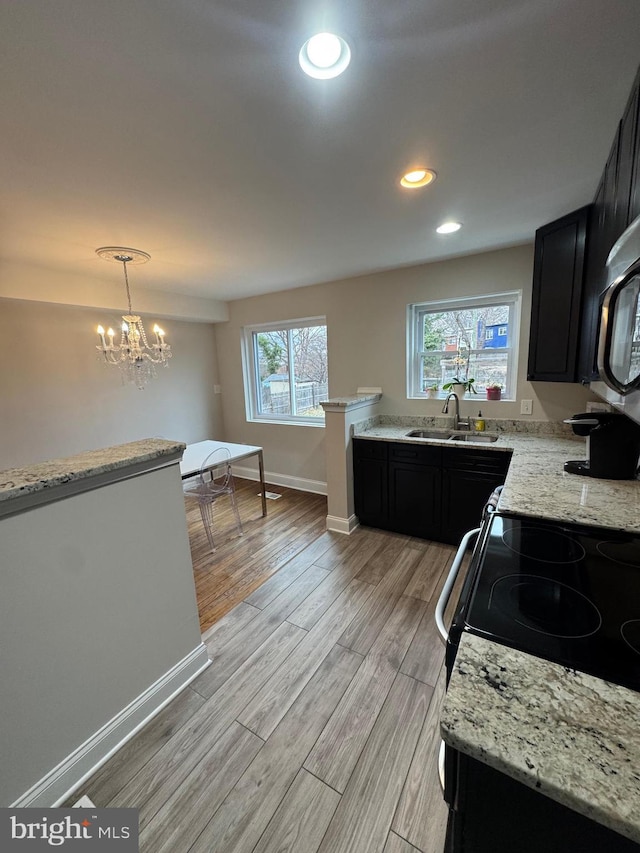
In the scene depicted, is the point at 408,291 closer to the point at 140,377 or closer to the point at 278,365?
the point at 278,365

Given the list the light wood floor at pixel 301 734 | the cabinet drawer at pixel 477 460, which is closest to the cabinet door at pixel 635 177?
the cabinet drawer at pixel 477 460

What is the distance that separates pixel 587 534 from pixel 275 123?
6.36ft

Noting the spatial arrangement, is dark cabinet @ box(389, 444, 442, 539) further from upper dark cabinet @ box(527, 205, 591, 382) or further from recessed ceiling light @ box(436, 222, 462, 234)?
recessed ceiling light @ box(436, 222, 462, 234)

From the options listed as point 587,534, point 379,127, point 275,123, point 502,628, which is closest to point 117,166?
point 275,123

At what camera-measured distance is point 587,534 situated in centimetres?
124

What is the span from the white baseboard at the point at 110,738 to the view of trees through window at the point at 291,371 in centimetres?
283

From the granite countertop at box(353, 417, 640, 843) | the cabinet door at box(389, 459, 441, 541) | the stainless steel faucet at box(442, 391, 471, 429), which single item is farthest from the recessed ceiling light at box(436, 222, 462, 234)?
the granite countertop at box(353, 417, 640, 843)

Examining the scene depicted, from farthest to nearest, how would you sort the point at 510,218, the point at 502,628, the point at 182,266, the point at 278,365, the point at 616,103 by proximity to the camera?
1. the point at 278,365
2. the point at 182,266
3. the point at 510,218
4. the point at 616,103
5. the point at 502,628

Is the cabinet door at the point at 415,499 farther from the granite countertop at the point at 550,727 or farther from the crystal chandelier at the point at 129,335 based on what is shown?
the crystal chandelier at the point at 129,335

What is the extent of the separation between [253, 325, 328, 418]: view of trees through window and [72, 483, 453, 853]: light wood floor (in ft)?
7.70

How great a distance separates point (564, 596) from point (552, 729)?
0.45 meters

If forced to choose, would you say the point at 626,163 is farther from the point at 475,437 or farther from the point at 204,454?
the point at 204,454

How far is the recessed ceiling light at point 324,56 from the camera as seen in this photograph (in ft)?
3.12

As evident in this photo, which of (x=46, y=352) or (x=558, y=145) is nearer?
(x=558, y=145)
